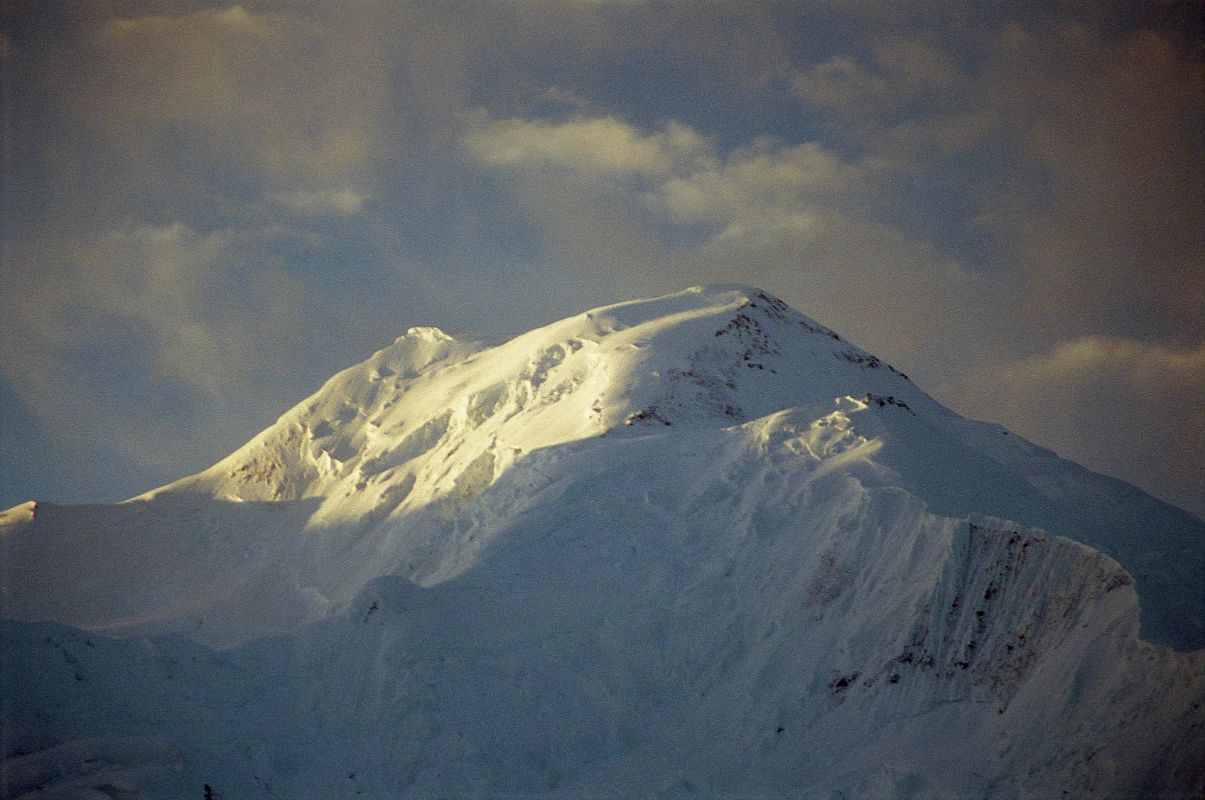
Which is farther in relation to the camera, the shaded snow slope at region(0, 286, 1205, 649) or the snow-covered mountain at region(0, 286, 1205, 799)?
the shaded snow slope at region(0, 286, 1205, 649)

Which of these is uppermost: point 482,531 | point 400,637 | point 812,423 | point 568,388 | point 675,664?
point 568,388

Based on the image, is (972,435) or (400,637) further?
(972,435)

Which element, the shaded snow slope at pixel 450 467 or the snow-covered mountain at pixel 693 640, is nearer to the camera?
the snow-covered mountain at pixel 693 640

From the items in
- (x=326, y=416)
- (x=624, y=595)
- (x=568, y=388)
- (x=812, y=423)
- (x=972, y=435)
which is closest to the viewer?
(x=624, y=595)

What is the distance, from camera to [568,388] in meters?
47.7

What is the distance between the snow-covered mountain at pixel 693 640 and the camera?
20.4 meters

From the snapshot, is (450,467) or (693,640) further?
(450,467)

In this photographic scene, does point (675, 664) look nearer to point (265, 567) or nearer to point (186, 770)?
point (186, 770)

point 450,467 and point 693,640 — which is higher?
point 450,467

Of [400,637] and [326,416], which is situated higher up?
[326,416]

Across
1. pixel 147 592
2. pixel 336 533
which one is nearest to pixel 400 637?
pixel 336 533

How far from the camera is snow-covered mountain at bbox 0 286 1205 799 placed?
20.4 metres

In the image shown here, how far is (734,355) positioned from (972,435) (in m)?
13.2

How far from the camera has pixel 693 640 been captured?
91.6 ft
